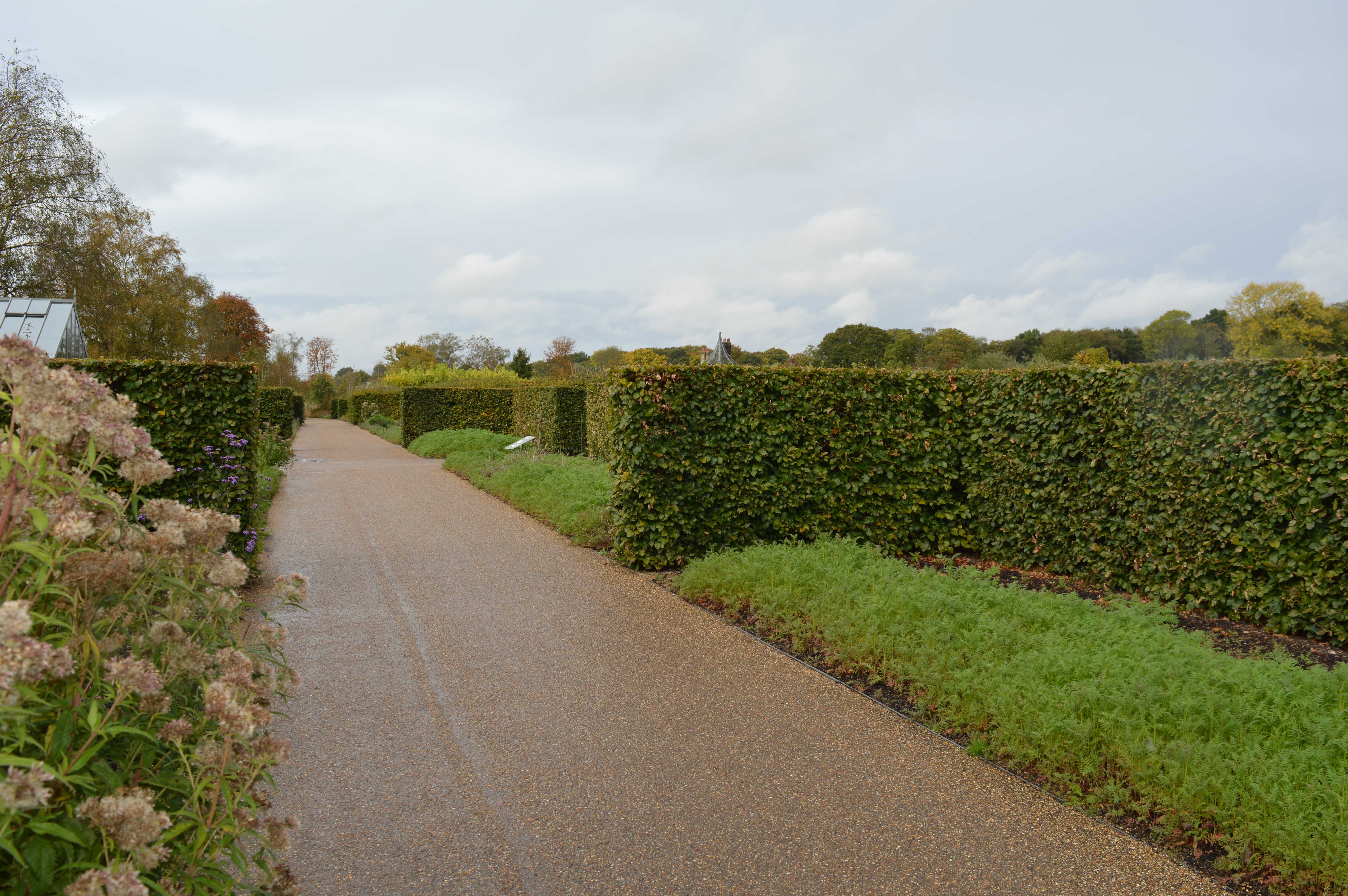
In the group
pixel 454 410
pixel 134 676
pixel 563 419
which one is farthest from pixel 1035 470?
pixel 454 410

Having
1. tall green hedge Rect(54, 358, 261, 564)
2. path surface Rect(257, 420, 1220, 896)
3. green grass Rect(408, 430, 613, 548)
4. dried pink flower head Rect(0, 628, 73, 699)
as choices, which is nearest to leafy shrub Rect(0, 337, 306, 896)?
dried pink flower head Rect(0, 628, 73, 699)

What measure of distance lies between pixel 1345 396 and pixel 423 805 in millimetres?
6765

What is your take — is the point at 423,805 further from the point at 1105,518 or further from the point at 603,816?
the point at 1105,518

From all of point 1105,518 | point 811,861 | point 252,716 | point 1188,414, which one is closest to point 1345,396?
point 1188,414

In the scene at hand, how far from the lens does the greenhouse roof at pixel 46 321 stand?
2045 cm

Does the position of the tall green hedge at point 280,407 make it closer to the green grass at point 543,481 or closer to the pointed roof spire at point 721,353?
the green grass at point 543,481

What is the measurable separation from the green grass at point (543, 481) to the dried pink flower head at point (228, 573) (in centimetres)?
619

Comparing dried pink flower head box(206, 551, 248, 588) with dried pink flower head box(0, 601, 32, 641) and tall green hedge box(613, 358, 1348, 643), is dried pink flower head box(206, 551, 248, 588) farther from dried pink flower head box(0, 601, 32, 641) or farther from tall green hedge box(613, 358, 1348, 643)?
tall green hedge box(613, 358, 1348, 643)

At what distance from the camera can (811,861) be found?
9.91 ft

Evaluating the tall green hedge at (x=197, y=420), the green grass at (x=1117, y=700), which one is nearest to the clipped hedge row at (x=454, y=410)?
the tall green hedge at (x=197, y=420)

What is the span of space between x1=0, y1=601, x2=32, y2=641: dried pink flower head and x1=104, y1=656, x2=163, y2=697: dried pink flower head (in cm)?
23

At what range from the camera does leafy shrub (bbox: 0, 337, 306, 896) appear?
130cm

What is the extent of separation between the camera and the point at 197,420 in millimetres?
6953

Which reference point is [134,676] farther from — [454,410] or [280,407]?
[280,407]
